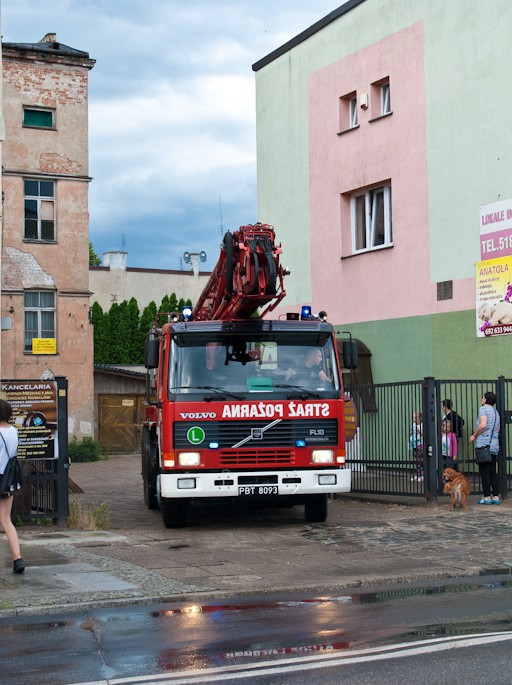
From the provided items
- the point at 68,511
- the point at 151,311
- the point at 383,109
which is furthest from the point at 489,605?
the point at 151,311

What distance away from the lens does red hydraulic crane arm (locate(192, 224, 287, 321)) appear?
1397 centimetres

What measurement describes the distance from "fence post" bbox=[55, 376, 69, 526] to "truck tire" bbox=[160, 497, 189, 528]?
4.43 feet

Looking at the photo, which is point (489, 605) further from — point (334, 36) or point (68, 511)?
point (334, 36)

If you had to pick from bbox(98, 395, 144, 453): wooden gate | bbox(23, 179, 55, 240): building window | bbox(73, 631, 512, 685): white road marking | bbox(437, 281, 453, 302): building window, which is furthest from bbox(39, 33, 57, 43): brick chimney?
bbox(73, 631, 512, 685): white road marking

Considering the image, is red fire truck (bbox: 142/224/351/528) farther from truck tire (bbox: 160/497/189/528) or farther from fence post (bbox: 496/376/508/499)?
fence post (bbox: 496/376/508/499)

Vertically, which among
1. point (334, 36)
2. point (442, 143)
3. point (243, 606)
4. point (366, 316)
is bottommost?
point (243, 606)

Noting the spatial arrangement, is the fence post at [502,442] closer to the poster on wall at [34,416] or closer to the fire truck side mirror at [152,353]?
the fire truck side mirror at [152,353]

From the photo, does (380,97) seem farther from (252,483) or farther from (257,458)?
(252,483)

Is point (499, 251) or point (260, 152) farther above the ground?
point (260, 152)

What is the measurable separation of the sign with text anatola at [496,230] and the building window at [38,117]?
17684 millimetres

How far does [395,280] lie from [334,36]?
624 centimetres

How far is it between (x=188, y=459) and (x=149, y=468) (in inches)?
145

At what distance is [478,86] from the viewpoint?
2075 cm

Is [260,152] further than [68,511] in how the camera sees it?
Yes
